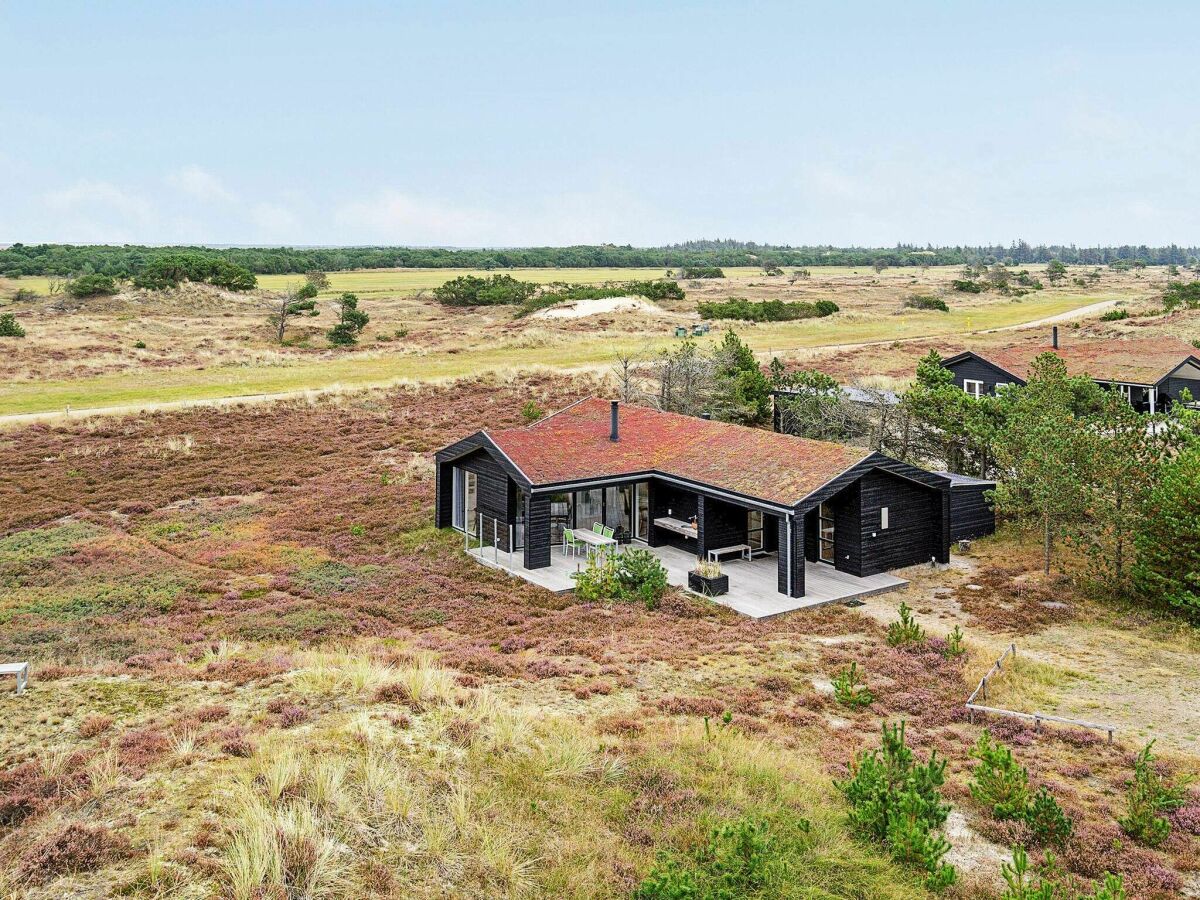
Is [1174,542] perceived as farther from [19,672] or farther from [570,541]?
[19,672]

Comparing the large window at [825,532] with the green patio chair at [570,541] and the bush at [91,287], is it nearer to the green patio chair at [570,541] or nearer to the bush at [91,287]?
the green patio chair at [570,541]

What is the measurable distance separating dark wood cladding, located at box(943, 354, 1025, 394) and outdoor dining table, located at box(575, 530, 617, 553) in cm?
2374

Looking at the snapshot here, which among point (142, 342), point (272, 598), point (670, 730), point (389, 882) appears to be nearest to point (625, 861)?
point (389, 882)

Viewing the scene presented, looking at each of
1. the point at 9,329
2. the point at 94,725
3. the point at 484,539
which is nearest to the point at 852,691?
the point at 94,725

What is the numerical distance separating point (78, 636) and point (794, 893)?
12.8 m

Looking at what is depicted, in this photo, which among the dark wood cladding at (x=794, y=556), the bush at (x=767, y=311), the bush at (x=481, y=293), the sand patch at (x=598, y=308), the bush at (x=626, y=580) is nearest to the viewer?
the bush at (x=626, y=580)

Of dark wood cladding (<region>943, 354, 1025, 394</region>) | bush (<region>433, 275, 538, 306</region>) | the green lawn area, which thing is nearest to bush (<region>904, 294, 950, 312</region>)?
the green lawn area

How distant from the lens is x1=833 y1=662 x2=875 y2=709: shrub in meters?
13.0

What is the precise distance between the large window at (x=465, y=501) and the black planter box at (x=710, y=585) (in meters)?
6.85

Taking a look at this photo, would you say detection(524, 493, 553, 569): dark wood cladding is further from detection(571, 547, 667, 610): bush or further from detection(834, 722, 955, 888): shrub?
detection(834, 722, 955, 888): shrub

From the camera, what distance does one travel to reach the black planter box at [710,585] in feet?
62.8

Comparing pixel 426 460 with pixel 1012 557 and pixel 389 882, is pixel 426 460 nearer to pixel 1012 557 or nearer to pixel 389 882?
pixel 1012 557

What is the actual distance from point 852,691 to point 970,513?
39.6 feet

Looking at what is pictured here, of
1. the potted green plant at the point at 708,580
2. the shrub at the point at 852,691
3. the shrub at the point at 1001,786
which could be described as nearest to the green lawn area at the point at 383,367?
the potted green plant at the point at 708,580
